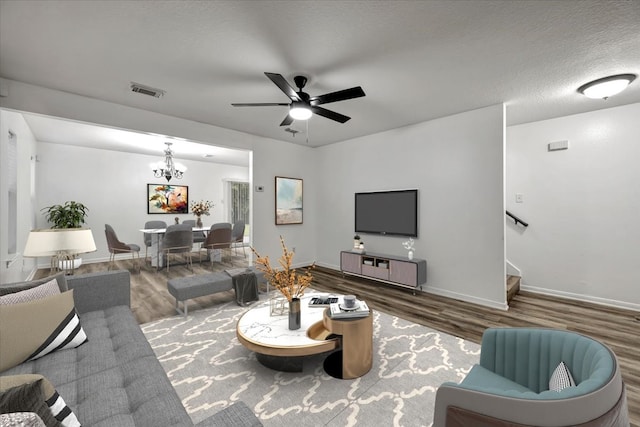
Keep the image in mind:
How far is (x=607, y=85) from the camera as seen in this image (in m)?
2.70

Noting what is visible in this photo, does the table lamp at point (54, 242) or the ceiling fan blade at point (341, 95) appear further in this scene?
the ceiling fan blade at point (341, 95)

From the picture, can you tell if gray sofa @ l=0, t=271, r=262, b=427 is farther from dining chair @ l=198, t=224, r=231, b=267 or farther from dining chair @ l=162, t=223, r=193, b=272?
dining chair @ l=198, t=224, r=231, b=267

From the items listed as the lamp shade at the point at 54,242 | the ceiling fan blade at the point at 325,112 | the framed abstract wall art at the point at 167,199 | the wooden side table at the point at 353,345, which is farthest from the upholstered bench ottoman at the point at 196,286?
the framed abstract wall art at the point at 167,199

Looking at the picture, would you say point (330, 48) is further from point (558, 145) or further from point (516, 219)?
point (516, 219)

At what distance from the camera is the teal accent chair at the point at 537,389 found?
0.90 m

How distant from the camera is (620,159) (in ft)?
11.2

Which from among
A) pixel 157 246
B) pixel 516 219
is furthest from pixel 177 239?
pixel 516 219

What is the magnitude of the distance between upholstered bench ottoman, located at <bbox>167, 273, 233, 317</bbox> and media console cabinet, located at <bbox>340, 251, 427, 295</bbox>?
2.14m

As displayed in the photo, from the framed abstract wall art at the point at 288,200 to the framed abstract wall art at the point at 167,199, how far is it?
12.2 feet

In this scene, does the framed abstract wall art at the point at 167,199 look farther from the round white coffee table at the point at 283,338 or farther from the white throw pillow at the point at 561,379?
the white throw pillow at the point at 561,379

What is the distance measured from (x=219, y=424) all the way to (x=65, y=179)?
7.27 m

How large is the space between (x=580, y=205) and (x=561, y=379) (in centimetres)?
364

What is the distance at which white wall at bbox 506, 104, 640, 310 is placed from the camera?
339 centimetres

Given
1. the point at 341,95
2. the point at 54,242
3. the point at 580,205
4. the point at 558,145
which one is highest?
the point at 341,95
